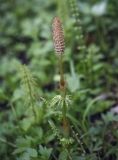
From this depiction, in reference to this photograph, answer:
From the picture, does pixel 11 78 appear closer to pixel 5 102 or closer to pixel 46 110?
pixel 5 102

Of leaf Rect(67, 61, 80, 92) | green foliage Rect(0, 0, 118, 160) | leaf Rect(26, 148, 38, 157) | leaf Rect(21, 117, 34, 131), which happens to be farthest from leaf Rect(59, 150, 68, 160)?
leaf Rect(67, 61, 80, 92)

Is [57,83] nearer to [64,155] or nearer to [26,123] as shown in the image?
[26,123]

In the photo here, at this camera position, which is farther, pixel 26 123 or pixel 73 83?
pixel 73 83

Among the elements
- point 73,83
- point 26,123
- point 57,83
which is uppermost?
point 57,83

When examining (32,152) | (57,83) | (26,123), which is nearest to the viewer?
(32,152)

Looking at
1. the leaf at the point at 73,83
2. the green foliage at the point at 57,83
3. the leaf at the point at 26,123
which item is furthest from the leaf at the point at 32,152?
the leaf at the point at 73,83

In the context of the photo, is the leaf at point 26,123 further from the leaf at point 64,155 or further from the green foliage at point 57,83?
the leaf at point 64,155

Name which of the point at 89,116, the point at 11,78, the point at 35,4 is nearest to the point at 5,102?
the point at 11,78

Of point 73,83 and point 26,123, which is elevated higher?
point 73,83

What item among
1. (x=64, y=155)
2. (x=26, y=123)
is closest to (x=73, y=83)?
(x=26, y=123)
